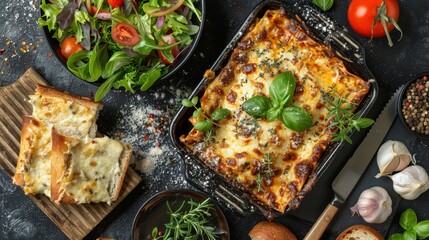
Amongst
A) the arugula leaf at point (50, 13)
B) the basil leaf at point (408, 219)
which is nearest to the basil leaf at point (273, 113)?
the basil leaf at point (408, 219)

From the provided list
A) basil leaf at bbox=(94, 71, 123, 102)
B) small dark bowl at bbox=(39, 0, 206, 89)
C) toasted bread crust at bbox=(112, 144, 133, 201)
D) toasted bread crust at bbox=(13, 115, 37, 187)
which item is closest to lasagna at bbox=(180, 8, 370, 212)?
Answer: small dark bowl at bbox=(39, 0, 206, 89)

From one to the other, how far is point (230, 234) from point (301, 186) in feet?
2.48

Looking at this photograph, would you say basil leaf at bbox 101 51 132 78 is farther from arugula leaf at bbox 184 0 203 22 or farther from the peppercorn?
the peppercorn

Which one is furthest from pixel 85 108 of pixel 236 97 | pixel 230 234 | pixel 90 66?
pixel 230 234

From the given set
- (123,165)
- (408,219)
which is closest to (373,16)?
(408,219)

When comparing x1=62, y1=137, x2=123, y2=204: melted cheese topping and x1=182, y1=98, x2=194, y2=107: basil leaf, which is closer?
x1=182, y1=98, x2=194, y2=107: basil leaf

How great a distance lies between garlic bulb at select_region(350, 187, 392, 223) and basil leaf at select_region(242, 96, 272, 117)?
0.94m

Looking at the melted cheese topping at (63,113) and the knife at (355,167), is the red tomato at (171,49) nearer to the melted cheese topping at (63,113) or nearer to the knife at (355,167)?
the melted cheese topping at (63,113)

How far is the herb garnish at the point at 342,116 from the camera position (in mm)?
3723

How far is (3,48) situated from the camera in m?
4.54

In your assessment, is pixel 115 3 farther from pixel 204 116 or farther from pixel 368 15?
pixel 368 15

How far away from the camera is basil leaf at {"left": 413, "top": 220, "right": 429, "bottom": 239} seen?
4082 mm

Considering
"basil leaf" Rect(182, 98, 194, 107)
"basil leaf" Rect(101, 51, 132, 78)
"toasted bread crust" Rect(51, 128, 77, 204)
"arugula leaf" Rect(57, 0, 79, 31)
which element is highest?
"arugula leaf" Rect(57, 0, 79, 31)

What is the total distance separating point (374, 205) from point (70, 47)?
2.18 meters
